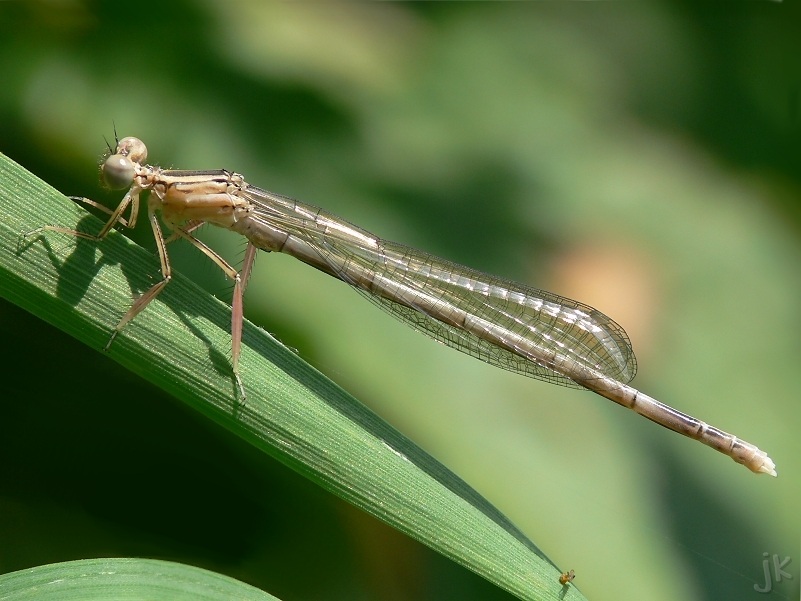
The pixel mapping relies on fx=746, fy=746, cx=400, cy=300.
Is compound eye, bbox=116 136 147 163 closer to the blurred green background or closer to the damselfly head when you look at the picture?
the damselfly head

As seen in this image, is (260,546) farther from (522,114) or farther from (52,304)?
(522,114)

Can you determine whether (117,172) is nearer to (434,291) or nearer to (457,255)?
(434,291)

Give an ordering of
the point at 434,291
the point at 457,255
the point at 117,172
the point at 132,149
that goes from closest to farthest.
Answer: the point at 117,172
the point at 132,149
the point at 434,291
the point at 457,255

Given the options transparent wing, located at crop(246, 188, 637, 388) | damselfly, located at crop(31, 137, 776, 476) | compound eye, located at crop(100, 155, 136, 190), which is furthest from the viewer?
transparent wing, located at crop(246, 188, 637, 388)

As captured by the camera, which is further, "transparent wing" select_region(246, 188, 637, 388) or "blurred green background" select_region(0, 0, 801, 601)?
"transparent wing" select_region(246, 188, 637, 388)

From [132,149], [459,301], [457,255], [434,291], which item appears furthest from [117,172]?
[457,255]

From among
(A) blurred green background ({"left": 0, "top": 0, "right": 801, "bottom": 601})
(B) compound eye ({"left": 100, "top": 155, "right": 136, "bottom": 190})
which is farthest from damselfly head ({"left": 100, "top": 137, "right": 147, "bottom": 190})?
(A) blurred green background ({"left": 0, "top": 0, "right": 801, "bottom": 601})
